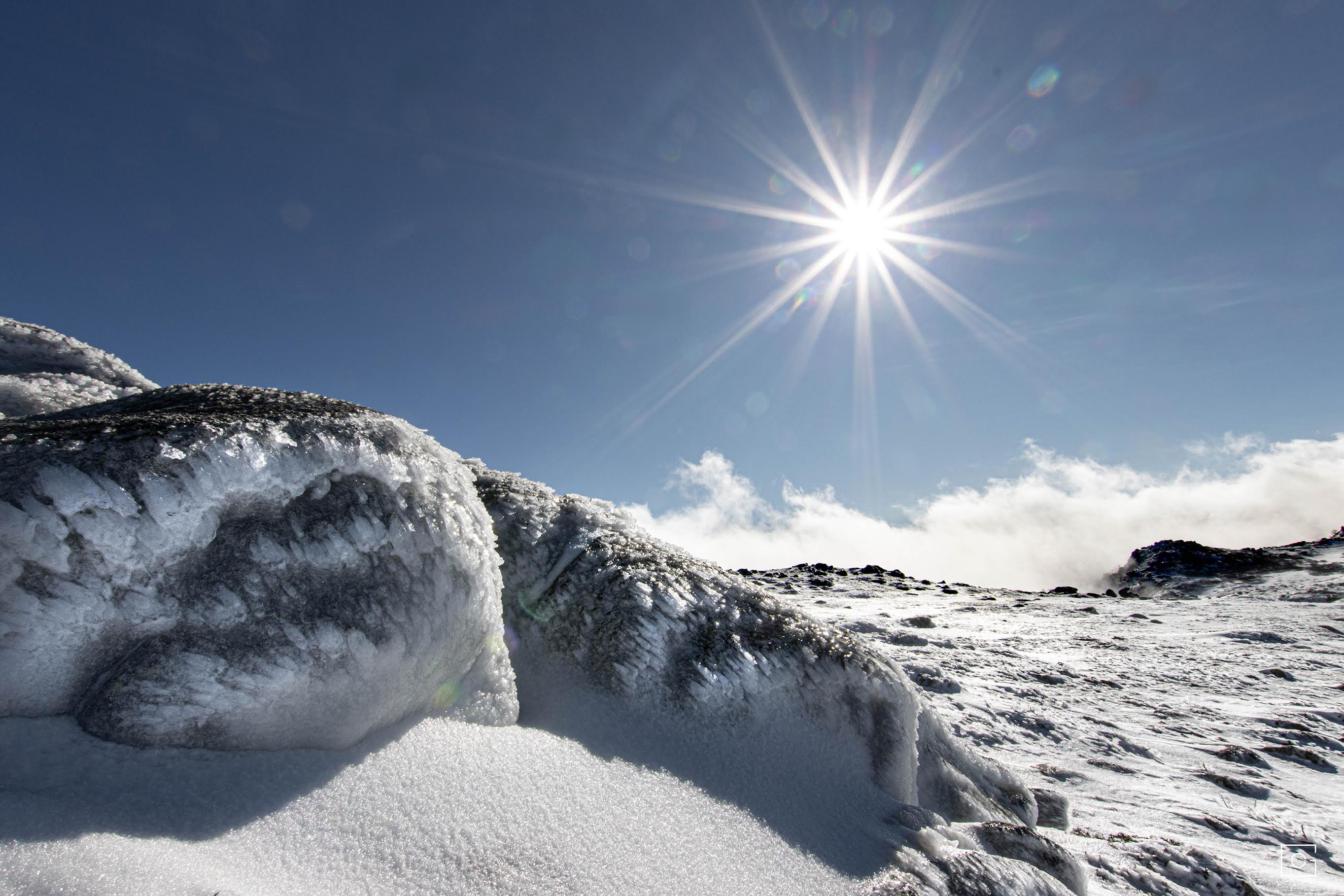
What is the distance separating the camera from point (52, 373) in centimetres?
448

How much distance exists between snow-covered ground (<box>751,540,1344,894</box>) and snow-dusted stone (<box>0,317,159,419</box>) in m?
7.91

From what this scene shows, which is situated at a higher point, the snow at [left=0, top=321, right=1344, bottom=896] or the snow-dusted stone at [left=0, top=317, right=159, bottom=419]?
the snow-dusted stone at [left=0, top=317, right=159, bottom=419]

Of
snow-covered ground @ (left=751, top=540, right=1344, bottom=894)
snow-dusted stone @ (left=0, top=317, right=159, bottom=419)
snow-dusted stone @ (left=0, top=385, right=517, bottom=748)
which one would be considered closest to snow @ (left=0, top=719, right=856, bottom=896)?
snow-dusted stone @ (left=0, top=385, right=517, bottom=748)

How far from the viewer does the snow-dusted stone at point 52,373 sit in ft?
12.9

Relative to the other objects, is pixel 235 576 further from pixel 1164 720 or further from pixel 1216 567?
pixel 1216 567

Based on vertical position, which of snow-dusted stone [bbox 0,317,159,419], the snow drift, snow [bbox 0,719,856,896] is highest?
snow-dusted stone [bbox 0,317,159,419]

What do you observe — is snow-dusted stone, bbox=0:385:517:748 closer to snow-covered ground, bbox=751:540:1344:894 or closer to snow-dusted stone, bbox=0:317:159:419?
snow-dusted stone, bbox=0:317:159:419

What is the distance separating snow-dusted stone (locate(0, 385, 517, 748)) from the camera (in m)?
1.80

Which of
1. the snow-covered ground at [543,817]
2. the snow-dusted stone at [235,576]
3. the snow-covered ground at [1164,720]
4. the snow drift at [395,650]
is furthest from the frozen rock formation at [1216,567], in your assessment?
the snow-dusted stone at [235,576]

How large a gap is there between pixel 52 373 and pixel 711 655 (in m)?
5.78

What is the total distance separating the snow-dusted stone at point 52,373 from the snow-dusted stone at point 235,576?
1880 millimetres

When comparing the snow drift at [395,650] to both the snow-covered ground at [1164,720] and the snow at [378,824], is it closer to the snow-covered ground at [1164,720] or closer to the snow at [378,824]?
the snow at [378,824]

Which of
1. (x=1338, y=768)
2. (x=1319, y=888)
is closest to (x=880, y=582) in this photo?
(x=1338, y=768)

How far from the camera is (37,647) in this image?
1746mm
